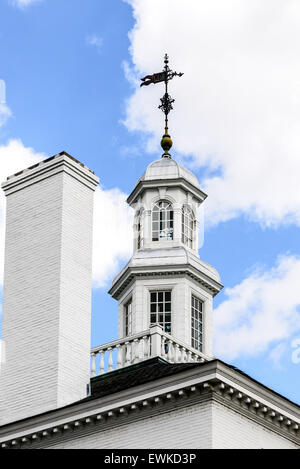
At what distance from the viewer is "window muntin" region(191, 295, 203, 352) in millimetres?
42969

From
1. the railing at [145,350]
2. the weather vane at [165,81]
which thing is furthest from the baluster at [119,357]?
the weather vane at [165,81]

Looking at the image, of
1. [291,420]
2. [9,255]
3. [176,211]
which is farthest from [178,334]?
[291,420]

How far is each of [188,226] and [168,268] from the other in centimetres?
263

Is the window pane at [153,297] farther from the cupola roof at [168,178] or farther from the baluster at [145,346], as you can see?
the baluster at [145,346]

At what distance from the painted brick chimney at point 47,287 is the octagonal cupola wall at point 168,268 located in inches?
306

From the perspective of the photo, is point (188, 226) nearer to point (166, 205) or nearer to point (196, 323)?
point (166, 205)

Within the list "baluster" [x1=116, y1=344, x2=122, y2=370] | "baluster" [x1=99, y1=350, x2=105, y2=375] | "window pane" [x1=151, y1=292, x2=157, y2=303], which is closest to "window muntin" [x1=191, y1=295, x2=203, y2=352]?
"window pane" [x1=151, y1=292, x2=157, y2=303]

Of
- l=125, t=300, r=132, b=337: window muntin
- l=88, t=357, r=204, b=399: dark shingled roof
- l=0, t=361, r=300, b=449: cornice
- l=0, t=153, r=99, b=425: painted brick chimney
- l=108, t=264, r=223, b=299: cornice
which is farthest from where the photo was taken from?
l=125, t=300, r=132, b=337: window muntin

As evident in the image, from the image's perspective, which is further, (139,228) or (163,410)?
(139,228)

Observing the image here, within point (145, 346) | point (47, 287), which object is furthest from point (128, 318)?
point (47, 287)

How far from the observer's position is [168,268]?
42.5 m

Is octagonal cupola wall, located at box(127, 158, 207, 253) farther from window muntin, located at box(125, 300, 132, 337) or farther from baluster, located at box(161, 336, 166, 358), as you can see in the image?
baluster, located at box(161, 336, 166, 358)
